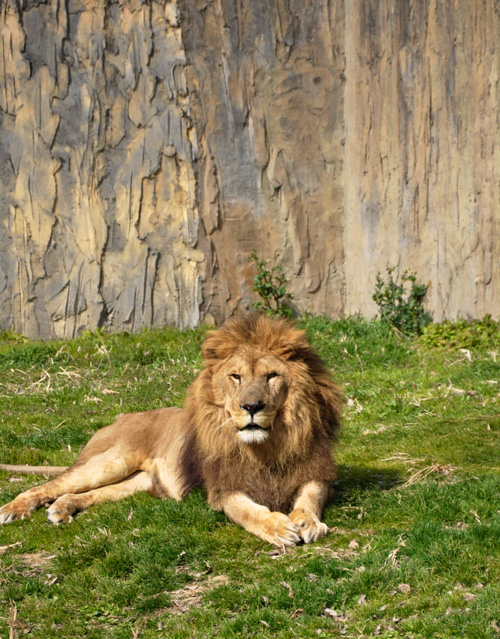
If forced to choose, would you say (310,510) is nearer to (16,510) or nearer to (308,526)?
(308,526)

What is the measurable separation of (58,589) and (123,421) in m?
1.93

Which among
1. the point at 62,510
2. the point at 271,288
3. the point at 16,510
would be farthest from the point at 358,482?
the point at 271,288

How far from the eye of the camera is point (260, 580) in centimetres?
404

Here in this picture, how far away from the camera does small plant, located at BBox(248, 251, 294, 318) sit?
1232cm

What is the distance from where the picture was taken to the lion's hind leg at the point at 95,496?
17.1 feet

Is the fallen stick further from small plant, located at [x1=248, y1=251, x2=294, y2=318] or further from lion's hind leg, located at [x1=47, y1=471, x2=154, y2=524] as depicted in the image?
small plant, located at [x1=248, y1=251, x2=294, y2=318]

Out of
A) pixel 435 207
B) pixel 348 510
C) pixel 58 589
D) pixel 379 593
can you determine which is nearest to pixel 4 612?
pixel 58 589

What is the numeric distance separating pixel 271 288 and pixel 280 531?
26.6 ft

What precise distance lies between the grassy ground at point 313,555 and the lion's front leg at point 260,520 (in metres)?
0.07

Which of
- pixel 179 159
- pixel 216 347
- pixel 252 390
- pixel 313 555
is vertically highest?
pixel 179 159

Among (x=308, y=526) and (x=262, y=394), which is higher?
(x=262, y=394)

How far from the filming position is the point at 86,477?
560 centimetres

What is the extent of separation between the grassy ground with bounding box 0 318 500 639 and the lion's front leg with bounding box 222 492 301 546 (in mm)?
68

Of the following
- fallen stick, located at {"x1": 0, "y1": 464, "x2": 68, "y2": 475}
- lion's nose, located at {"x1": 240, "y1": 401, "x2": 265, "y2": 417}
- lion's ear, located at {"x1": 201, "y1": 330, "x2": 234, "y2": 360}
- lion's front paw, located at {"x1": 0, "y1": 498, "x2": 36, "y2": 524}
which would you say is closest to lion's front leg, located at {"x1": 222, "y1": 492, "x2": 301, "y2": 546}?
lion's nose, located at {"x1": 240, "y1": 401, "x2": 265, "y2": 417}
